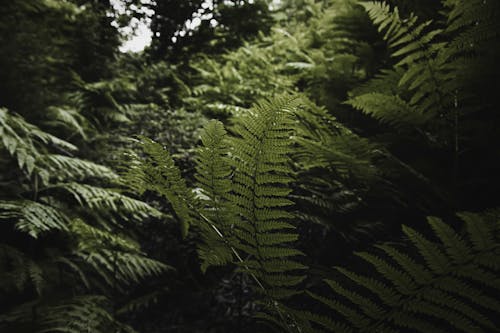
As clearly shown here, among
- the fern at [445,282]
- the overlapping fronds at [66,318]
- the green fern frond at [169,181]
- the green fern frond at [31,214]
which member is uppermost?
the green fern frond at [169,181]

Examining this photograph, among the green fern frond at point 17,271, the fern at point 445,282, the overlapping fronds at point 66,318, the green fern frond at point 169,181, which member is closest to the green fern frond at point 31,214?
the green fern frond at point 17,271

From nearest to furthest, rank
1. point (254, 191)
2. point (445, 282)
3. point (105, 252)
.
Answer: point (445, 282)
point (254, 191)
point (105, 252)

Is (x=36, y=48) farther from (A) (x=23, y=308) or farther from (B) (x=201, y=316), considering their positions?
(B) (x=201, y=316)

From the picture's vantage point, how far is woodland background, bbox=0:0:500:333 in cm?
74

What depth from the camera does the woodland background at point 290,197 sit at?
0.74 m

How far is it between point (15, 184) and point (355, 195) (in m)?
2.42

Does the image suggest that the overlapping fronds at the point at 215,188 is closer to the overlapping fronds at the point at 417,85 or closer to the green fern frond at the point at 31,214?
the overlapping fronds at the point at 417,85

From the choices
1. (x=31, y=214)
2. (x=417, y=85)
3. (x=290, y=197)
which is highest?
(x=417, y=85)

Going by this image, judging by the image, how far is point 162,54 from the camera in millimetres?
7500

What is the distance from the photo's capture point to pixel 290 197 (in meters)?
1.84

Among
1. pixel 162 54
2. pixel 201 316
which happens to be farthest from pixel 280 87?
pixel 162 54

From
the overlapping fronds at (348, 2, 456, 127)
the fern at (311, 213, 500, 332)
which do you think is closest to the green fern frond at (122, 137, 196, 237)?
the fern at (311, 213, 500, 332)

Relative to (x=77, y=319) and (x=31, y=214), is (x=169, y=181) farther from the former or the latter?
(x=31, y=214)

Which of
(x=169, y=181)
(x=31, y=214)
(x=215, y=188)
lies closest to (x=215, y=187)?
(x=215, y=188)
